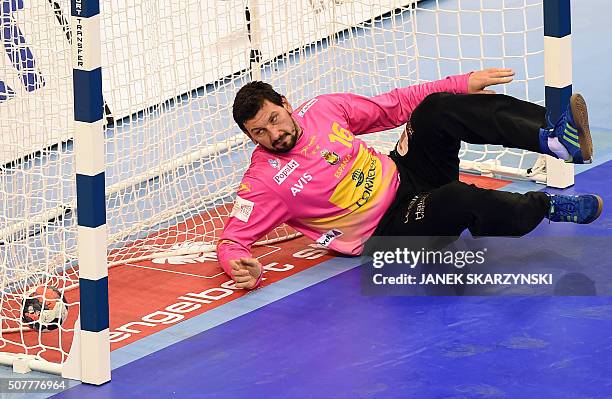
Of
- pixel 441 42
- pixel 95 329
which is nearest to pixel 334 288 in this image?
pixel 95 329

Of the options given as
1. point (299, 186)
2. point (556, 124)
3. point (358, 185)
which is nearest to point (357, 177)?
point (358, 185)

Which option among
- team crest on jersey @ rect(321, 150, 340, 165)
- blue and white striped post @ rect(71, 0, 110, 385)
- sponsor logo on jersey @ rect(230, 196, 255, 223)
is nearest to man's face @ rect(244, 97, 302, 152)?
team crest on jersey @ rect(321, 150, 340, 165)

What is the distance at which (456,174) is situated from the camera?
5711 mm

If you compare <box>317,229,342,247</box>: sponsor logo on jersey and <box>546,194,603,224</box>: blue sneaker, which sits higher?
<box>546,194,603,224</box>: blue sneaker

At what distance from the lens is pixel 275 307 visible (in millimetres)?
5254

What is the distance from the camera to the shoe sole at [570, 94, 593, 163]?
4.96 meters

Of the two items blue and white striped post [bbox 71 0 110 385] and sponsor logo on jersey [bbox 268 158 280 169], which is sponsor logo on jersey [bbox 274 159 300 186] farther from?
blue and white striped post [bbox 71 0 110 385]

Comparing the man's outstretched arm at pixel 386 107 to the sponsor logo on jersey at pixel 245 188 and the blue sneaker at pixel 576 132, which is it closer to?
the sponsor logo on jersey at pixel 245 188

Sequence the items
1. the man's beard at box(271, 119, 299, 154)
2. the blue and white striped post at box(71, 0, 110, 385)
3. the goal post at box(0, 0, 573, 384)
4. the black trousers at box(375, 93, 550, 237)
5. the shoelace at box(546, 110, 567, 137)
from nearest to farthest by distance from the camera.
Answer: the blue and white striped post at box(71, 0, 110, 385)
the goal post at box(0, 0, 573, 384)
the shoelace at box(546, 110, 567, 137)
the black trousers at box(375, 93, 550, 237)
the man's beard at box(271, 119, 299, 154)

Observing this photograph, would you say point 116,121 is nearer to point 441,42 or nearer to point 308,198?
point 308,198

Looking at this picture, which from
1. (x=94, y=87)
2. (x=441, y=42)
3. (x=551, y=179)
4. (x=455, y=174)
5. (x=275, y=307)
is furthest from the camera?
(x=441, y=42)

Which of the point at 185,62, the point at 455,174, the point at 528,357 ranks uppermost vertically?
the point at 185,62

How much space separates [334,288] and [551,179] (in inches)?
59.0

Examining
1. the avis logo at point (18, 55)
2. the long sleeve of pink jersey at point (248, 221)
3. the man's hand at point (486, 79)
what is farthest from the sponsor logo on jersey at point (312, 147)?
the avis logo at point (18, 55)
